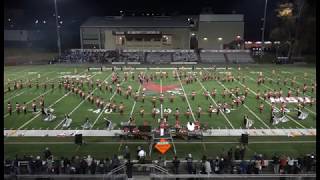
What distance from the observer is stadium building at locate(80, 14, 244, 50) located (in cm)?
6475

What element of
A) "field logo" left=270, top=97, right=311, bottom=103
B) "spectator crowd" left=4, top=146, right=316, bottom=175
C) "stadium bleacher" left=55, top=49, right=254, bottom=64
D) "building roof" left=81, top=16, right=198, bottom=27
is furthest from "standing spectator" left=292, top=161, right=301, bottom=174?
"building roof" left=81, top=16, right=198, bottom=27

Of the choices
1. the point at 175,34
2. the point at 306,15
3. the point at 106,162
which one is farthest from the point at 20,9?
the point at 106,162

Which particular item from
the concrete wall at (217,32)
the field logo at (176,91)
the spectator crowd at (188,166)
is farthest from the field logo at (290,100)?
the concrete wall at (217,32)

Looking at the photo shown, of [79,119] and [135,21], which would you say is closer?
[79,119]

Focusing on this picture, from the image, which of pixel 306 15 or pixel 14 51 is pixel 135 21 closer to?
pixel 14 51

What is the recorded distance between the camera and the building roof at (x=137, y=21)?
2594 inches

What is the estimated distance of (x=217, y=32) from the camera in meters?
65.1

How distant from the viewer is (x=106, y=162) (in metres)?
12.7

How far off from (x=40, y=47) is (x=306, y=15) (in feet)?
133

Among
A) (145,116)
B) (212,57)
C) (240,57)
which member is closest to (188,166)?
(145,116)

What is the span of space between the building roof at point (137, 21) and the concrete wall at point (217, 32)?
9.56 feet

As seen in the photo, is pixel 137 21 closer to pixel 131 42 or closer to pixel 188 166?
pixel 131 42

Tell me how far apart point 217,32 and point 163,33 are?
8.55 metres

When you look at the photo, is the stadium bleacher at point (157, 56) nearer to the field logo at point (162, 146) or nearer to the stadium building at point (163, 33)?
the stadium building at point (163, 33)
